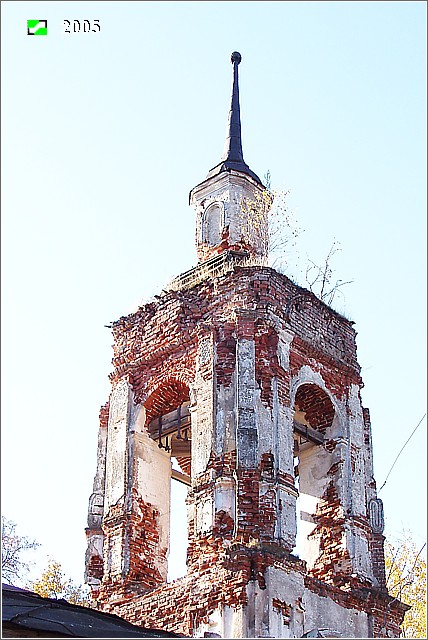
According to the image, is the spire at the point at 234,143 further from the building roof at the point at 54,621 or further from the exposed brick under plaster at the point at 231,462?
the building roof at the point at 54,621

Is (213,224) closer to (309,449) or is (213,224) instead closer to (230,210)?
(230,210)

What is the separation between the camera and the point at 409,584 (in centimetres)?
1714

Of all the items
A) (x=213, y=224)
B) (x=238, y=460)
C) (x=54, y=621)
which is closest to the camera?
(x=54, y=621)

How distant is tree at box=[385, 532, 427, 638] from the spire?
6579mm

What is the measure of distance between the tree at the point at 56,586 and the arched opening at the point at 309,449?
259 inches

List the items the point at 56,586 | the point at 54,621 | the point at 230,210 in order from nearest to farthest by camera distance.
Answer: the point at 54,621 → the point at 230,210 → the point at 56,586

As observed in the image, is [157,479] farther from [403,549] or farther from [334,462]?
[403,549]

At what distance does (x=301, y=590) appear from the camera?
10086mm

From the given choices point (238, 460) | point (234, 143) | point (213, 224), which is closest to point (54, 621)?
point (238, 460)

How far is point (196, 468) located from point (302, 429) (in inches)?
58.4

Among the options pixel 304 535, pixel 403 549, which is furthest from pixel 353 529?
pixel 403 549

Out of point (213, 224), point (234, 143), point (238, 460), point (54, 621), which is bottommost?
point (54, 621)

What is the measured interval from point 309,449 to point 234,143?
163 inches

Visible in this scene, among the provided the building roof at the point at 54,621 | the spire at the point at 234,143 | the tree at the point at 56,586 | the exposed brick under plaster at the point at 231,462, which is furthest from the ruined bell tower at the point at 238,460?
the tree at the point at 56,586
